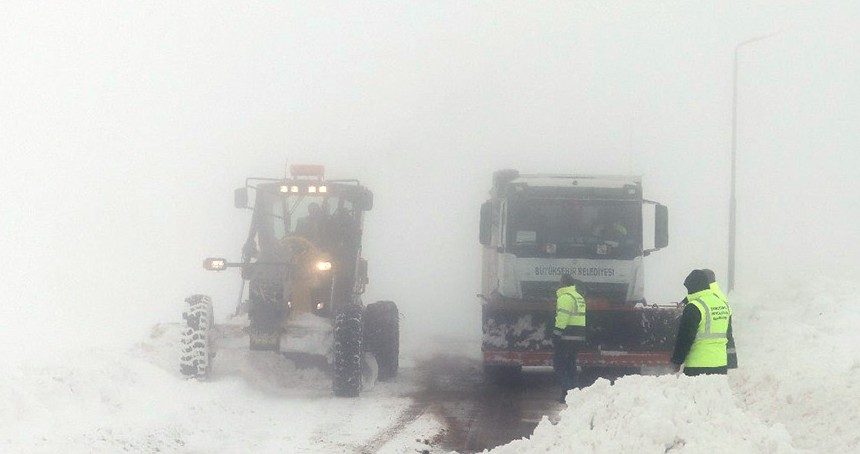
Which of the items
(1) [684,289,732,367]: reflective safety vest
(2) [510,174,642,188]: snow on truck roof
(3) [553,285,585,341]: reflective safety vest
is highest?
(2) [510,174,642,188]: snow on truck roof

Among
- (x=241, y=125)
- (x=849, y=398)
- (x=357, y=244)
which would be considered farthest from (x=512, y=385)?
(x=241, y=125)

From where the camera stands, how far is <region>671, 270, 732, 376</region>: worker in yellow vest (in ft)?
27.8

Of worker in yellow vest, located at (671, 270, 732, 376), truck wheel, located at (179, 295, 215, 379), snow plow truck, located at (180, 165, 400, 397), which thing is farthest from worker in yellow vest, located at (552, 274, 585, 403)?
worker in yellow vest, located at (671, 270, 732, 376)

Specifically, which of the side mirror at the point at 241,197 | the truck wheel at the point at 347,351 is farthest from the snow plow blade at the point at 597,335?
the side mirror at the point at 241,197

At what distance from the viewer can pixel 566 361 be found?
13281 millimetres

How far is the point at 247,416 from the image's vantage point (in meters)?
11.3

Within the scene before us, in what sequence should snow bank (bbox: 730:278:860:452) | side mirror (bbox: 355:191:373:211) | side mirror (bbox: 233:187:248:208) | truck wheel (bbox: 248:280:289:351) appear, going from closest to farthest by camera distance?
snow bank (bbox: 730:278:860:452)
truck wheel (bbox: 248:280:289:351)
side mirror (bbox: 233:187:248:208)
side mirror (bbox: 355:191:373:211)

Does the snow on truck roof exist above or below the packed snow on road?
above

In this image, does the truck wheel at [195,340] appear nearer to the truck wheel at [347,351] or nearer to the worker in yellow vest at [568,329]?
the truck wheel at [347,351]

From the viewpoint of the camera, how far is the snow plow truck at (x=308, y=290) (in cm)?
1288

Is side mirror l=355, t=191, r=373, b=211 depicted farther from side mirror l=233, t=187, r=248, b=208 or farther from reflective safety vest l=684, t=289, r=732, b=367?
reflective safety vest l=684, t=289, r=732, b=367

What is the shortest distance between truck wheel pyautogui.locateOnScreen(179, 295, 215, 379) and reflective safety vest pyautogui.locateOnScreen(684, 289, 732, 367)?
6.34 meters

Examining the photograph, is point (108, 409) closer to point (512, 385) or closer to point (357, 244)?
point (357, 244)

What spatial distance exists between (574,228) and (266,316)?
5143mm
